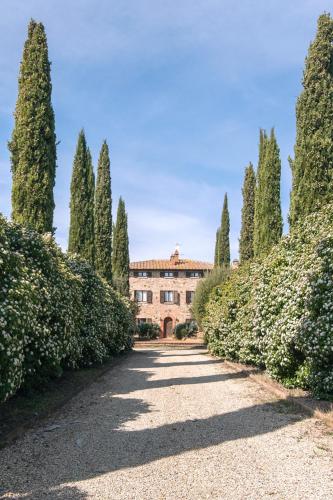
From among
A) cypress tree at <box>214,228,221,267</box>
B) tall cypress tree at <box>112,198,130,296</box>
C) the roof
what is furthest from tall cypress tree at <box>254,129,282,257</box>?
the roof

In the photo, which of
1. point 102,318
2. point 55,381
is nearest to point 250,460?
point 55,381

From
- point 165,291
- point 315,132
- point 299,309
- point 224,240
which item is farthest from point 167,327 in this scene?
point 299,309

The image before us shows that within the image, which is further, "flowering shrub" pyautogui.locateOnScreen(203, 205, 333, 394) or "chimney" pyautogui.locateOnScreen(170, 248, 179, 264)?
"chimney" pyautogui.locateOnScreen(170, 248, 179, 264)

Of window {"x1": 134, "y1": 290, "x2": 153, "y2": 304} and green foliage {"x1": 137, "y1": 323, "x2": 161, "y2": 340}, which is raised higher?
window {"x1": 134, "y1": 290, "x2": 153, "y2": 304}

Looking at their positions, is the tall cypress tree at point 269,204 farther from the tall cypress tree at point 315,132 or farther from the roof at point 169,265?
the roof at point 169,265

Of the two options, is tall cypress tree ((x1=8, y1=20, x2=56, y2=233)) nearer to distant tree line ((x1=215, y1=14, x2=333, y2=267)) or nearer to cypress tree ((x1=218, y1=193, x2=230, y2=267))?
distant tree line ((x1=215, y1=14, x2=333, y2=267))

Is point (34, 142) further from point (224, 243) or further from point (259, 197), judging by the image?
point (224, 243)

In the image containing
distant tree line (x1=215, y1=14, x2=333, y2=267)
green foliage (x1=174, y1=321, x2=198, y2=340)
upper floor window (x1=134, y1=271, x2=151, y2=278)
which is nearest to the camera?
distant tree line (x1=215, y1=14, x2=333, y2=267)

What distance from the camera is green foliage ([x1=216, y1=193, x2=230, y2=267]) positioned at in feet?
147

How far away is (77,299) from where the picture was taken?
12.0 meters

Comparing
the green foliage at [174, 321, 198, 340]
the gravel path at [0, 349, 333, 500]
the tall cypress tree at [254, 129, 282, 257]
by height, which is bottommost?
the gravel path at [0, 349, 333, 500]

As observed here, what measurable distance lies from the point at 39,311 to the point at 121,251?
32.0m

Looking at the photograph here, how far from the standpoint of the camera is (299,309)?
366 inches

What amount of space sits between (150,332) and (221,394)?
33.6 meters
